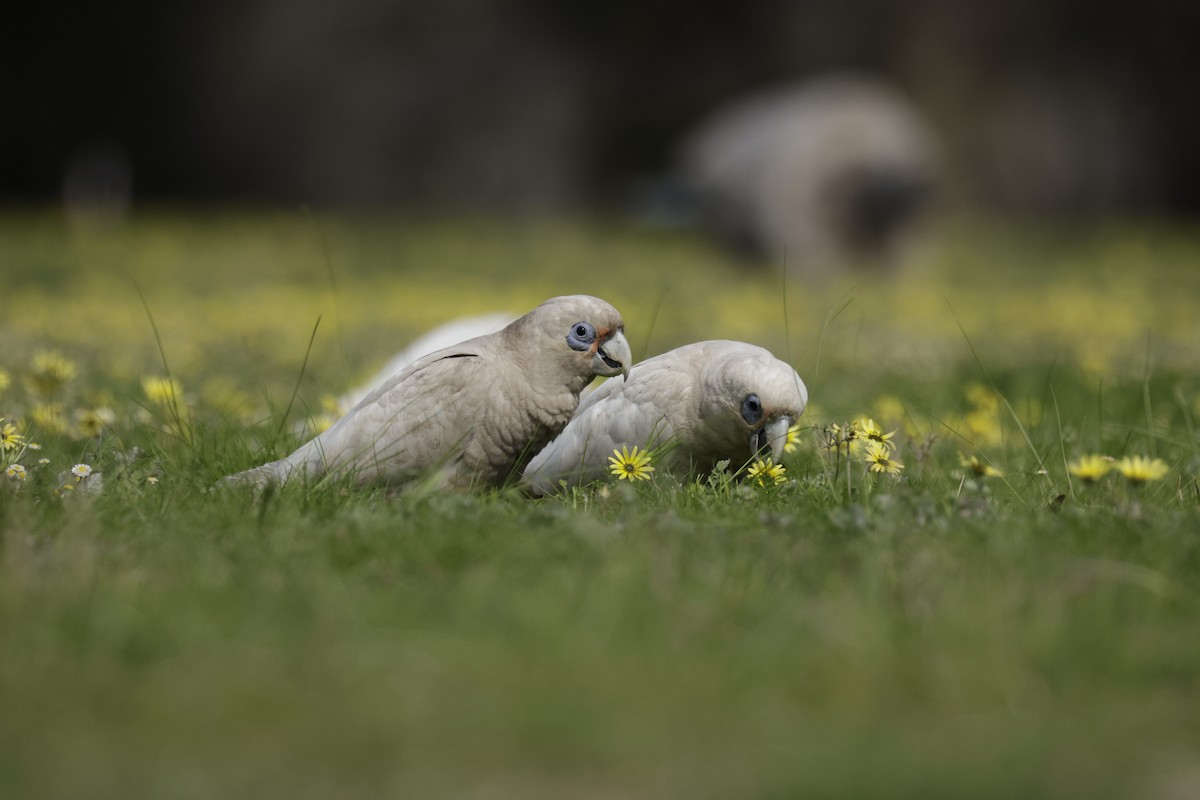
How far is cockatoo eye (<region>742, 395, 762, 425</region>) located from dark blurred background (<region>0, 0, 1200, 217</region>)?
1333cm

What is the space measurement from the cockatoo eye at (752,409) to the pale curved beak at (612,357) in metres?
0.28

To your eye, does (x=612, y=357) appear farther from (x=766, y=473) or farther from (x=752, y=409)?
(x=766, y=473)

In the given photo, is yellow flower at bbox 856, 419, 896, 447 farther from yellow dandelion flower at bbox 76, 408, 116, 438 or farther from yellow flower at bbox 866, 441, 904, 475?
yellow dandelion flower at bbox 76, 408, 116, 438

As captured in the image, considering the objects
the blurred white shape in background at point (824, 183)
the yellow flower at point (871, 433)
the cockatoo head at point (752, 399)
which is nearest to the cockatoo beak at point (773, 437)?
the cockatoo head at point (752, 399)

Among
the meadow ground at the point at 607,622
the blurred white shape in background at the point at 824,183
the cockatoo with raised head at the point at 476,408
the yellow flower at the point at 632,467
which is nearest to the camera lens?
the meadow ground at the point at 607,622

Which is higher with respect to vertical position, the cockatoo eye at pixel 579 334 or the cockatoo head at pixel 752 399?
the cockatoo eye at pixel 579 334

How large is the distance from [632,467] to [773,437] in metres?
0.34

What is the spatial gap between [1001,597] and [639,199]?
551 inches

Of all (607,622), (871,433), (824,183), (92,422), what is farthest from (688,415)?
(824,183)

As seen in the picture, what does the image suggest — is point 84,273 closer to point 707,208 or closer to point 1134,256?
point 707,208

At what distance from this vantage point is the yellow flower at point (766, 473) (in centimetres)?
306

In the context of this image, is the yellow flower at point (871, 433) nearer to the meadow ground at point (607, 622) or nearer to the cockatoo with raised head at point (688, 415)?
the meadow ground at point (607, 622)

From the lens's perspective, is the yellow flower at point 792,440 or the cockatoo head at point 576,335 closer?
the cockatoo head at point 576,335

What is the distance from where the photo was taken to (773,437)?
3.04m
